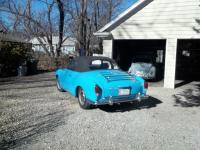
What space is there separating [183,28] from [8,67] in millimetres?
10608

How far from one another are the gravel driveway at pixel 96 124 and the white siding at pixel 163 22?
3847 millimetres

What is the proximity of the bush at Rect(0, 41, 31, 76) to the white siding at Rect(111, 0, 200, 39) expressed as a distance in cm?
702

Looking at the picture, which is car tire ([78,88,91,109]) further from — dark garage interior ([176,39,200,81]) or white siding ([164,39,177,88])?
dark garage interior ([176,39,200,81])

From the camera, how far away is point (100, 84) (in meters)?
7.15

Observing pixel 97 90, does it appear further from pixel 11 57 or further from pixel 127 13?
pixel 11 57

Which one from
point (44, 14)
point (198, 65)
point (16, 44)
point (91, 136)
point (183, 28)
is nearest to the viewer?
point (91, 136)

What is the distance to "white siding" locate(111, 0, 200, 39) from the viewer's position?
11.9m

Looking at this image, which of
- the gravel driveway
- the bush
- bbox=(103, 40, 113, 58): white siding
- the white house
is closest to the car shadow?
the gravel driveway

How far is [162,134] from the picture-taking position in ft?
19.2

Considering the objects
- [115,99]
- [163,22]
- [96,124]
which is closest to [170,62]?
[163,22]

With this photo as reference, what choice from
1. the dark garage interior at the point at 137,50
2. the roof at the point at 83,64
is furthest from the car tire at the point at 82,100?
the dark garage interior at the point at 137,50

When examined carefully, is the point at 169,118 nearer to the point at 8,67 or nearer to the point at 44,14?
the point at 8,67

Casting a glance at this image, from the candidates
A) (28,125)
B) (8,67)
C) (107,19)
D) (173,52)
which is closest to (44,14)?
(107,19)

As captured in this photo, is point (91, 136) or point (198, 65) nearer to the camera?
point (91, 136)
